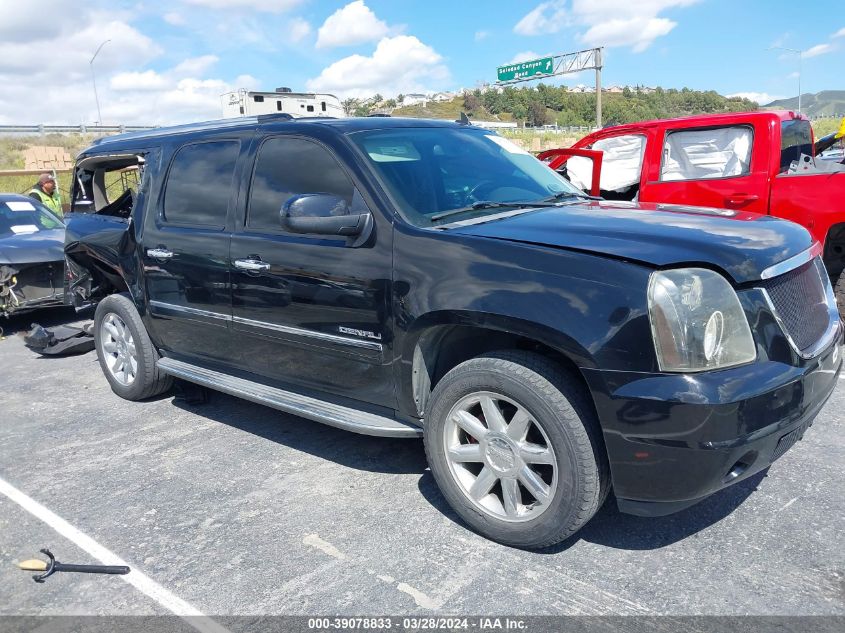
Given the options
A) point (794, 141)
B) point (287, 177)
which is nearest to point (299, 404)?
point (287, 177)

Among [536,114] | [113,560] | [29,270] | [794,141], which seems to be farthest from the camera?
[536,114]

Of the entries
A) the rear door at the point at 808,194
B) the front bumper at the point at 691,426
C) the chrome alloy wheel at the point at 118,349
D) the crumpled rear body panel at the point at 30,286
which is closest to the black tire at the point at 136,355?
the chrome alloy wheel at the point at 118,349

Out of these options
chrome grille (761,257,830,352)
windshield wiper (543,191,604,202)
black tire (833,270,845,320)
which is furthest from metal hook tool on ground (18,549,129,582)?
black tire (833,270,845,320)

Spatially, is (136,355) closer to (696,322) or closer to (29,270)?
(29,270)

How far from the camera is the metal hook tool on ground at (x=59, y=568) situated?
2.97m

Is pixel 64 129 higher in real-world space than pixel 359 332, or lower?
higher

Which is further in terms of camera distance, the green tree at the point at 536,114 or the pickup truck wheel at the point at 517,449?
the green tree at the point at 536,114

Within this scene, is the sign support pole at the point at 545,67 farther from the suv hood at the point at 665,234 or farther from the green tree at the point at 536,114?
the green tree at the point at 536,114

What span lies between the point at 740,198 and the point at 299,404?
4.52m

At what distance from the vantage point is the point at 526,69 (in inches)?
1635

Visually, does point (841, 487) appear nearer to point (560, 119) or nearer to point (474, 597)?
point (474, 597)

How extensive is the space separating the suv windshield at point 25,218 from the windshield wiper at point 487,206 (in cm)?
725

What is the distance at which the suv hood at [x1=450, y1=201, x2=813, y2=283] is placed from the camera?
2.64 meters

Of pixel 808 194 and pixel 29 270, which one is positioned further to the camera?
pixel 29 270
